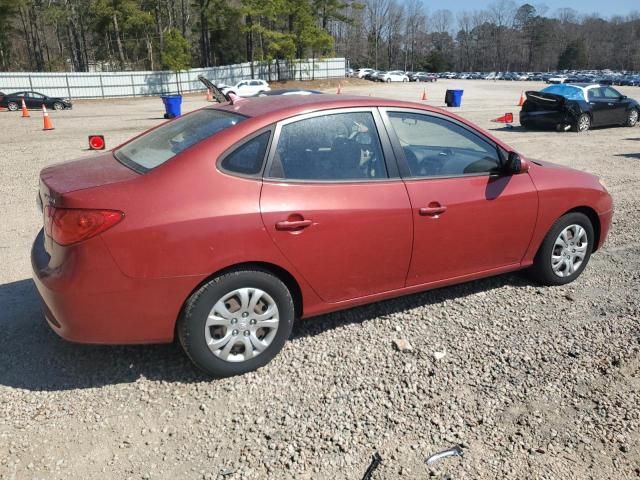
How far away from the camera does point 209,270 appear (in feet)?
10.2

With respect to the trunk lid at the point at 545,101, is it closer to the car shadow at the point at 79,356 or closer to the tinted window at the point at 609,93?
the tinted window at the point at 609,93

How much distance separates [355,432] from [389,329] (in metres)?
1.22

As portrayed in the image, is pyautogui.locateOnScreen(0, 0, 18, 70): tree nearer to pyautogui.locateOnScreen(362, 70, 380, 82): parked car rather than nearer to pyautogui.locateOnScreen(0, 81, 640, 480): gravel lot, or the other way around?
pyautogui.locateOnScreen(362, 70, 380, 82): parked car

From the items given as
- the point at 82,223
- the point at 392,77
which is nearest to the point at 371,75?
the point at 392,77

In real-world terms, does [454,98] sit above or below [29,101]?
above

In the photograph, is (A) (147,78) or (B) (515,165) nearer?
(B) (515,165)

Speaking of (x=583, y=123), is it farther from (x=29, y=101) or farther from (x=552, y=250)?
(x=29, y=101)

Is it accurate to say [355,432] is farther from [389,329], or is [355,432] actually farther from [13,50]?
[13,50]

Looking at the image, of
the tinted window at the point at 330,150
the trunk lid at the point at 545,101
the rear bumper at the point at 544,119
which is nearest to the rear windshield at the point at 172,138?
the tinted window at the point at 330,150

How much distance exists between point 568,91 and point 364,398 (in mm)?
17233

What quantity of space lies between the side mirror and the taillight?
9.23 feet

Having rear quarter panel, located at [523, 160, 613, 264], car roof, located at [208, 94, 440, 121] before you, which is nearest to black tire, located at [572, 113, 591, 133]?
rear quarter panel, located at [523, 160, 613, 264]

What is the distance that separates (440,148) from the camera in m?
4.27

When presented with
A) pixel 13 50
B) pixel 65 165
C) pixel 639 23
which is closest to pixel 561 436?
pixel 65 165
